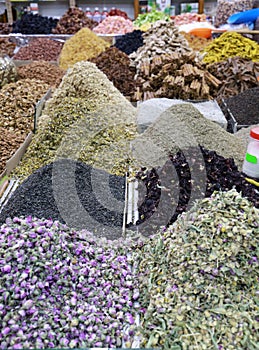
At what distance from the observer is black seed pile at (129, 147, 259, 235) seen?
156 cm

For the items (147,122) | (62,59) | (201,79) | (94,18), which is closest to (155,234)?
(147,122)

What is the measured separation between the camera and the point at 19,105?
2.72m

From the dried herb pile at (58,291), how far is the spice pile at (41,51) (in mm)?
3307

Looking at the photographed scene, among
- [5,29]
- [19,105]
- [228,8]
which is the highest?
[228,8]

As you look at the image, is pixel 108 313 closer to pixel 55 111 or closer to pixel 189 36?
pixel 55 111

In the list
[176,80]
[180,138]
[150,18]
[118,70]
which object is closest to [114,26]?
[150,18]

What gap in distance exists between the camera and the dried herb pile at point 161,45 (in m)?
3.81

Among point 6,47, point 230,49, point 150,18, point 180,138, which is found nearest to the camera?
point 180,138

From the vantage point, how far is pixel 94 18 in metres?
6.19

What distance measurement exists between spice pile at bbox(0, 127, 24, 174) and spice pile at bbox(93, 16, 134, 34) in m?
Result: 3.42

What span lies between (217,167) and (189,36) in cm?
371

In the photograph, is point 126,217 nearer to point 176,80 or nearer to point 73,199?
point 73,199

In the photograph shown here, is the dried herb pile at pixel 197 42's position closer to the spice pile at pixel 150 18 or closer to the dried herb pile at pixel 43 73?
the spice pile at pixel 150 18

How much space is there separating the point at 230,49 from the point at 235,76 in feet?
2.95
